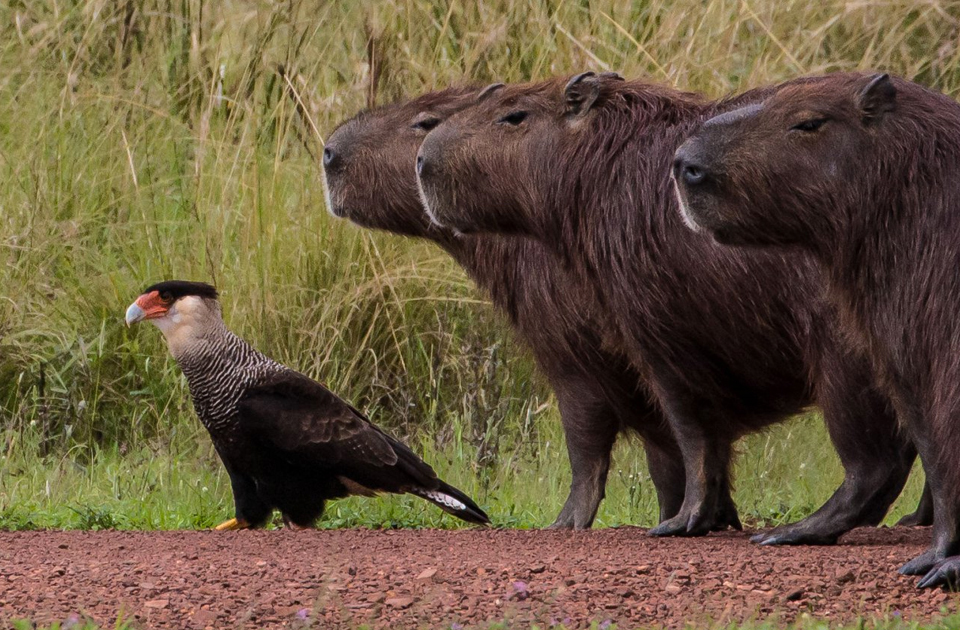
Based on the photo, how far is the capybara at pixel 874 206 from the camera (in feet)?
12.7

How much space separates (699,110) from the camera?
200 inches

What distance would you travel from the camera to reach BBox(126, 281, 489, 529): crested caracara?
18.8 feet

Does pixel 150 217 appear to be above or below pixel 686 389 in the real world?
above

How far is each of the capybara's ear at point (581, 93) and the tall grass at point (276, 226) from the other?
1.75 meters

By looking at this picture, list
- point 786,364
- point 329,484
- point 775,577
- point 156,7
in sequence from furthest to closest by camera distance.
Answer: point 156,7 → point 329,484 → point 786,364 → point 775,577

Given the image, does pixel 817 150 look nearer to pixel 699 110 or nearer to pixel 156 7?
pixel 699 110

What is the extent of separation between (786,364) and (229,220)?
150 inches

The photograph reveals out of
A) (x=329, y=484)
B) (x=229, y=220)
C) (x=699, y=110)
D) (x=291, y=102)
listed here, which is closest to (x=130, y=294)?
(x=229, y=220)

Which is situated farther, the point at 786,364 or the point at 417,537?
the point at 417,537

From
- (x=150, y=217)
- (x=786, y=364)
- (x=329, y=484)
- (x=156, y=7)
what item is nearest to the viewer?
(x=786, y=364)

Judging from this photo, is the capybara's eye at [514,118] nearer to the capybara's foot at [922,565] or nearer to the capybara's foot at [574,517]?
the capybara's foot at [574,517]

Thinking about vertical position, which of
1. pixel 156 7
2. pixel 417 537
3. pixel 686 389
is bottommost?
pixel 417 537

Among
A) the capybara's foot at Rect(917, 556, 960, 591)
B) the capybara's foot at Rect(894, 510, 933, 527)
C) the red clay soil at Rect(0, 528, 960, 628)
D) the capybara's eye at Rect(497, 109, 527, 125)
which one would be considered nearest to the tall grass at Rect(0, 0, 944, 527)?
the capybara's foot at Rect(894, 510, 933, 527)

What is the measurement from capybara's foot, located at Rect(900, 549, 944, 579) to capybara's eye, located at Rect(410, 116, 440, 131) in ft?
8.70
